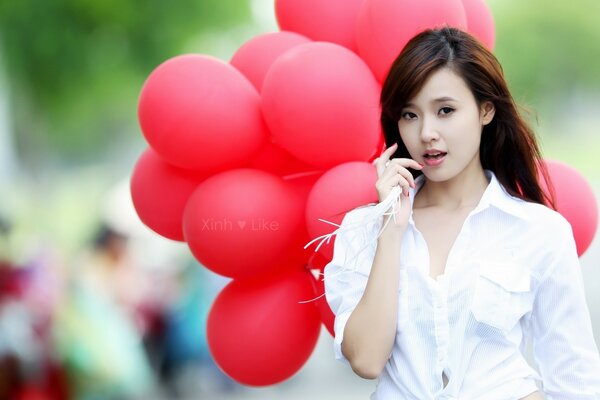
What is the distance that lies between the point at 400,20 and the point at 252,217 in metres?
0.53

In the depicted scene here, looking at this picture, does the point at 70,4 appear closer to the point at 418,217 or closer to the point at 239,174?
the point at 239,174

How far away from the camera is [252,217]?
1.82 metres

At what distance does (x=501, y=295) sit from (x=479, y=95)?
38cm

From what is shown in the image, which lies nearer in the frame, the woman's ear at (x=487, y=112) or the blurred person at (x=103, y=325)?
the woman's ear at (x=487, y=112)

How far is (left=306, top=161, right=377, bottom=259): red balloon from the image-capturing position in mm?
1740

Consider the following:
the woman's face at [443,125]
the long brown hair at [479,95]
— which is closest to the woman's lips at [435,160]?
the woman's face at [443,125]

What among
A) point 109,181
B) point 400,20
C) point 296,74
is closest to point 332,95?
point 296,74

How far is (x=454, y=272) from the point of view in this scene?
1.52 metres

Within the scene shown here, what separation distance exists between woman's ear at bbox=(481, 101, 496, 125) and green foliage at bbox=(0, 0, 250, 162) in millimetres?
3044

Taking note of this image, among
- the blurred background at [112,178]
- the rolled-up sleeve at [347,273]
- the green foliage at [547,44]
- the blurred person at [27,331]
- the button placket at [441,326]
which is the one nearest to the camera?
the button placket at [441,326]

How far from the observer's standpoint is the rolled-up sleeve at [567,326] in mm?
1532

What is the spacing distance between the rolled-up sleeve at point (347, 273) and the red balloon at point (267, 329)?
0.30 meters

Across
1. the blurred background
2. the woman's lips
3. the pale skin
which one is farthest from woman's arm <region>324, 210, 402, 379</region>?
the blurred background

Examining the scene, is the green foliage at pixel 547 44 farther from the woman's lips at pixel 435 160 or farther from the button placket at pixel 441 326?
the button placket at pixel 441 326
